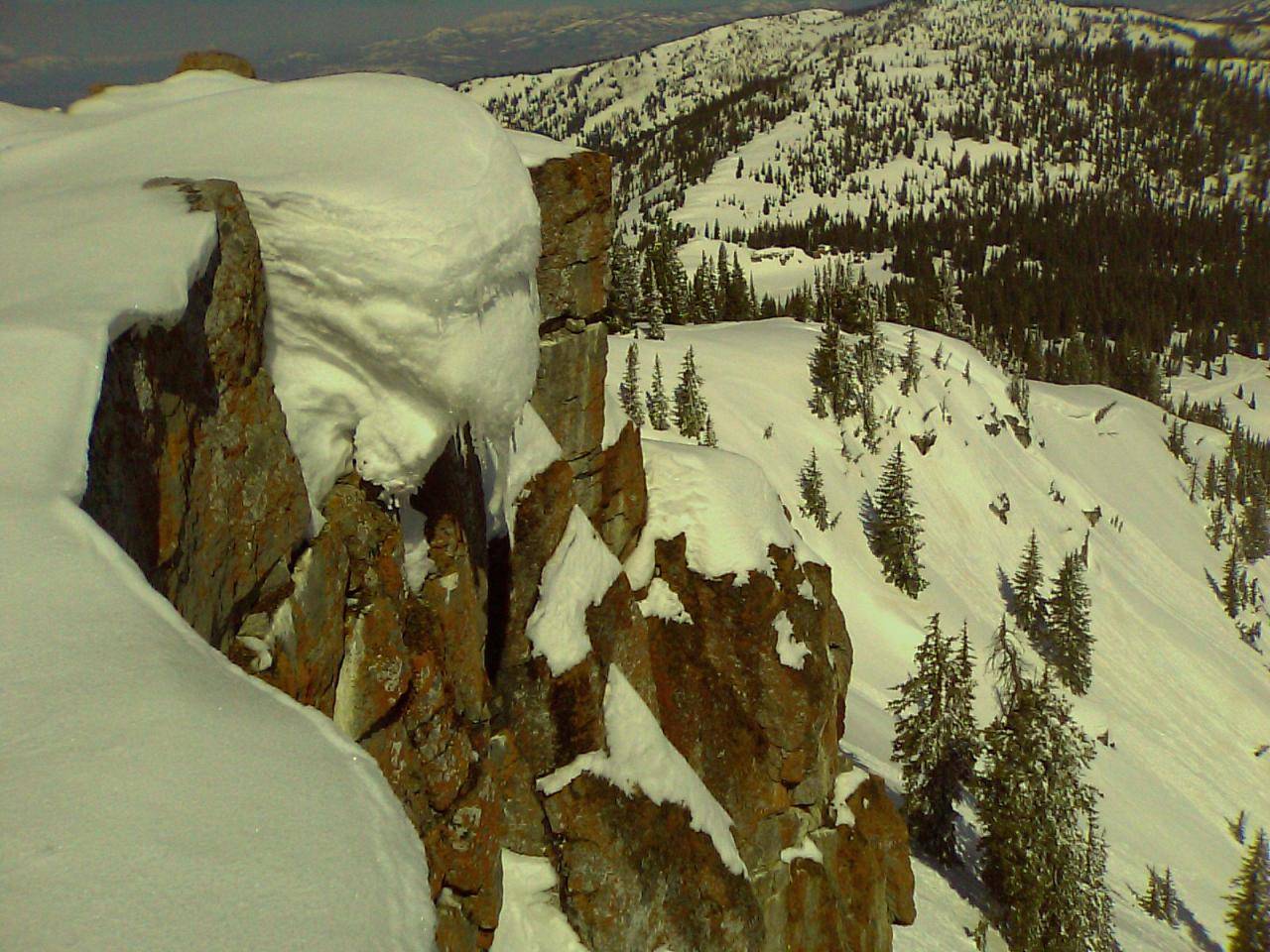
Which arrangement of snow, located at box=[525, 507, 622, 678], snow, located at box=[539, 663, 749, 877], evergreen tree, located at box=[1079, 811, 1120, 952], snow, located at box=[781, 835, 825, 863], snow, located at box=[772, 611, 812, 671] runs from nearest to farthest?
snow, located at box=[525, 507, 622, 678] → snow, located at box=[539, 663, 749, 877] → snow, located at box=[781, 835, 825, 863] → snow, located at box=[772, 611, 812, 671] → evergreen tree, located at box=[1079, 811, 1120, 952]

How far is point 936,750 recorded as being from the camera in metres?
27.7

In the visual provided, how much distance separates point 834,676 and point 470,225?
50.3 ft

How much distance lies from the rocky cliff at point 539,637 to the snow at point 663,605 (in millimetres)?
58

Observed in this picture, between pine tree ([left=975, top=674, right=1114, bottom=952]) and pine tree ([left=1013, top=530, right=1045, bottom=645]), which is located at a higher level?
pine tree ([left=975, top=674, right=1114, bottom=952])

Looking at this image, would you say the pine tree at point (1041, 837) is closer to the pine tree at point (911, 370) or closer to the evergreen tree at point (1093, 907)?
the evergreen tree at point (1093, 907)

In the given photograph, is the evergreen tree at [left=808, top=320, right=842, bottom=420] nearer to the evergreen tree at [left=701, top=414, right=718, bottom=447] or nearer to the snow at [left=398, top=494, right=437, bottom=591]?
the evergreen tree at [left=701, top=414, right=718, bottom=447]

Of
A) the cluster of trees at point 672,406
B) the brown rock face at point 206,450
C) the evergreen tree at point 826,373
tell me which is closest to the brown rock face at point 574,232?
the brown rock face at point 206,450

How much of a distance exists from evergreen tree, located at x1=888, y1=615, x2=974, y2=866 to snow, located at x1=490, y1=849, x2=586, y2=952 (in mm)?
19560

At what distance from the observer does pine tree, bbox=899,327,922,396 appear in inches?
2486

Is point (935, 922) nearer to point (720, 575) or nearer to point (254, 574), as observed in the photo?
point (720, 575)

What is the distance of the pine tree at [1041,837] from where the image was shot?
77.0ft

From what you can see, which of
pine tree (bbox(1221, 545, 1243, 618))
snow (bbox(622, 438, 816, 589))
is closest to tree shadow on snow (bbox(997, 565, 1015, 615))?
pine tree (bbox(1221, 545, 1243, 618))

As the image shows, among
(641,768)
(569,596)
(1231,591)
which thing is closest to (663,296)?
(1231,591)

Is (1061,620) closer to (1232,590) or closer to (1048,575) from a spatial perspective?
(1048,575)
